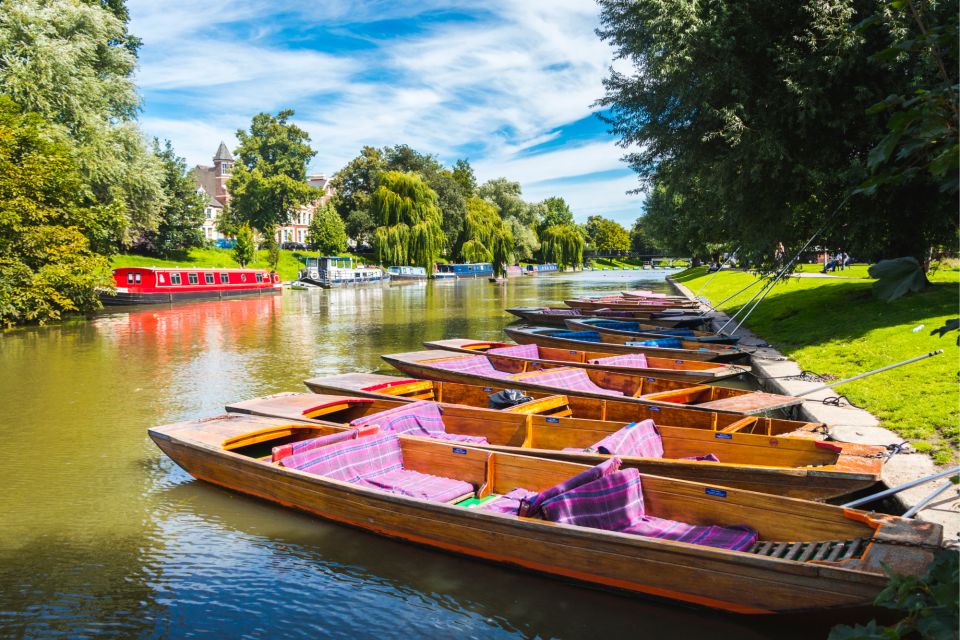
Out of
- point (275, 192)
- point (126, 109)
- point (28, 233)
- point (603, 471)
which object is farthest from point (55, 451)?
point (275, 192)

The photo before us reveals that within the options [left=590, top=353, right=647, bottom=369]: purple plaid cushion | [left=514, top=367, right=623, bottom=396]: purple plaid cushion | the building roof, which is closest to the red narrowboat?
[left=590, top=353, right=647, bottom=369]: purple plaid cushion

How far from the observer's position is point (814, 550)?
16.5 ft

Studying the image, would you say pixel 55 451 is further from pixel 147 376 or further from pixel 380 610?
pixel 380 610

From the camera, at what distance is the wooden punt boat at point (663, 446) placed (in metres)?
6.12

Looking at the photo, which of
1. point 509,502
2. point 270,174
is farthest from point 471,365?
point 270,174

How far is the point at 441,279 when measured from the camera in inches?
2613

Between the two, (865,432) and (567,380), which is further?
(567,380)

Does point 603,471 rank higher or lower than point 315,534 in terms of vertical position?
higher

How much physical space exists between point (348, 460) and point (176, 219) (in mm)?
57666

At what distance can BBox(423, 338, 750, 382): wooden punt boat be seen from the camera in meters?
11.6

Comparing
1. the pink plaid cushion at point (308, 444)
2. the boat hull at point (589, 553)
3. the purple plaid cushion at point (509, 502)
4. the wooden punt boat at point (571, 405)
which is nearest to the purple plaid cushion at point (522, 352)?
the wooden punt boat at point (571, 405)

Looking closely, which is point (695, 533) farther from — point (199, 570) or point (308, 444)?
point (199, 570)

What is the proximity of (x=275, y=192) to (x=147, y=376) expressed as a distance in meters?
59.3

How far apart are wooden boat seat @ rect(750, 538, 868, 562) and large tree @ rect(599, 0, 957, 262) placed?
372 inches
